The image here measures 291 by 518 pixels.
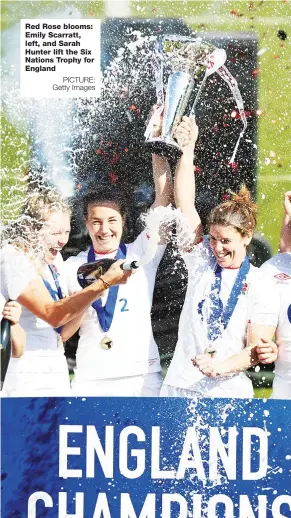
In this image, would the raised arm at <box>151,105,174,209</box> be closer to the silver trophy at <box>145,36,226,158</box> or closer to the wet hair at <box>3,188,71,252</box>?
the silver trophy at <box>145,36,226,158</box>

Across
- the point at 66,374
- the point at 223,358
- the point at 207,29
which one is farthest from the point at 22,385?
the point at 207,29

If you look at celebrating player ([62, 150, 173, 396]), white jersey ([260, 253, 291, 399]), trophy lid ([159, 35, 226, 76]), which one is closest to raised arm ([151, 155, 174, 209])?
celebrating player ([62, 150, 173, 396])

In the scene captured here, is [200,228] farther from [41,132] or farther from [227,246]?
[41,132]

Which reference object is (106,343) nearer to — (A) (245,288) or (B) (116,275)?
(B) (116,275)

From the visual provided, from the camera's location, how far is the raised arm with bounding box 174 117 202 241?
2.62 m

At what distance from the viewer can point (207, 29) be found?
2615mm

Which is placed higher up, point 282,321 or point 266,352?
point 282,321

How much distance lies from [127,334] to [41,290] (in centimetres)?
39

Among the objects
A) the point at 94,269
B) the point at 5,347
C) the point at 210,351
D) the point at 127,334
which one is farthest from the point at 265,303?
the point at 5,347

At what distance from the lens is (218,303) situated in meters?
2.62

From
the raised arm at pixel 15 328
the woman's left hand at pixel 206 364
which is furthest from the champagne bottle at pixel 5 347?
the woman's left hand at pixel 206 364

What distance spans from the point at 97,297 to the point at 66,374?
34 cm

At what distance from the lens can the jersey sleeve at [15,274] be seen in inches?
104

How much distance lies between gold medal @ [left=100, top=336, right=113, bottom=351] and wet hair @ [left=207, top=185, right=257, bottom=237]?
2.06ft
